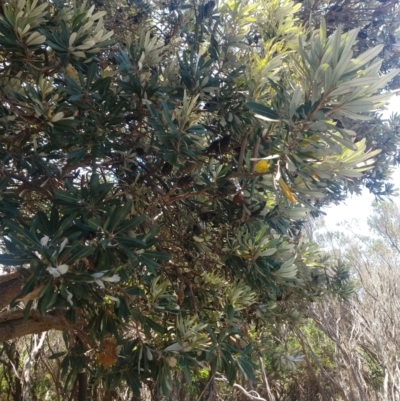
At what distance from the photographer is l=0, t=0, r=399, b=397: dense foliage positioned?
1.64 meters

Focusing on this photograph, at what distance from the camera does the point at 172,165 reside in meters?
2.37

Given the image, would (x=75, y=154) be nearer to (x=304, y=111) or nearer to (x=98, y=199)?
(x=98, y=199)

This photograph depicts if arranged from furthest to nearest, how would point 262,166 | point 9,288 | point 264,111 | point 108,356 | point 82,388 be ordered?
point 82,388 < point 9,288 < point 108,356 < point 262,166 < point 264,111

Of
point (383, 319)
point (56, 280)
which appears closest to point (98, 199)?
point (56, 280)

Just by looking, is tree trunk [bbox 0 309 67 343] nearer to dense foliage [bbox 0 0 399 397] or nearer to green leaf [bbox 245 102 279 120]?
dense foliage [bbox 0 0 399 397]

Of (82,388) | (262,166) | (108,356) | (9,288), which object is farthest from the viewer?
(82,388)

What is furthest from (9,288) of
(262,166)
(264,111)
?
(264,111)

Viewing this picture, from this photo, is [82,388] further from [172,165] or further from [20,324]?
[172,165]

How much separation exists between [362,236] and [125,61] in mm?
9271

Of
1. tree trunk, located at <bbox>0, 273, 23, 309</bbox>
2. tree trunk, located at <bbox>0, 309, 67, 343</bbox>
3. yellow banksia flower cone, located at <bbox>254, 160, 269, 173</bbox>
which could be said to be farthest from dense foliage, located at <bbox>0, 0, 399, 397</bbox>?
tree trunk, located at <bbox>0, 273, 23, 309</bbox>

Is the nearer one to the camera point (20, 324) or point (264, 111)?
point (264, 111)

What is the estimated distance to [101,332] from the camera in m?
2.16

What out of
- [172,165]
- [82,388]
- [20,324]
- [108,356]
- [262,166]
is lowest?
[82,388]

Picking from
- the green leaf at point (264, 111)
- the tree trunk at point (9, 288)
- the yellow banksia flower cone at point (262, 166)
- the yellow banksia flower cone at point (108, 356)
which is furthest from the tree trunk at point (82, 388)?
the green leaf at point (264, 111)
